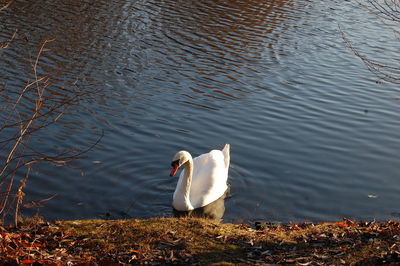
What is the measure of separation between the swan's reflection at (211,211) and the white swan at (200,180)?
0.07 meters

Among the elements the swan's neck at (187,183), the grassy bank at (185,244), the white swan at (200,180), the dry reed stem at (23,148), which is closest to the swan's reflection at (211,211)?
the white swan at (200,180)

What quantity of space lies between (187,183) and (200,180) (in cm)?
75

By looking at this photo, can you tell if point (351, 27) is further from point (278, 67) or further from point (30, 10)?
point (30, 10)

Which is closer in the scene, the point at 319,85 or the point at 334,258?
the point at 334,258

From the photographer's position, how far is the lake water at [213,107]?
413 inches

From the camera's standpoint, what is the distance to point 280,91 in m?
16.3

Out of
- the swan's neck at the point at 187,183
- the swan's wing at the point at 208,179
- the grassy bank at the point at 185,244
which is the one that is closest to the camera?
the grassy bank at the point at 185,244

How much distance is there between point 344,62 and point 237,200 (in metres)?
10.5

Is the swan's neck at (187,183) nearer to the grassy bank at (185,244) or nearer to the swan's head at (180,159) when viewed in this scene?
the swan's head at (180,159)

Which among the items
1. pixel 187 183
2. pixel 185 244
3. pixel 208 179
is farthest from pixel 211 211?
pixel 185 244

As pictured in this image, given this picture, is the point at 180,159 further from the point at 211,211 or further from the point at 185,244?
the point at 185,244

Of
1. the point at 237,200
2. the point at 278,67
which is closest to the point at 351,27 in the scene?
the point at 278,67

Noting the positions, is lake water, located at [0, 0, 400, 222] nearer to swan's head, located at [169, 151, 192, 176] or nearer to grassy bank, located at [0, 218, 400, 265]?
swan's head, located at [169, 151, 192, 176]

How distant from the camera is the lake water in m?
10.5
